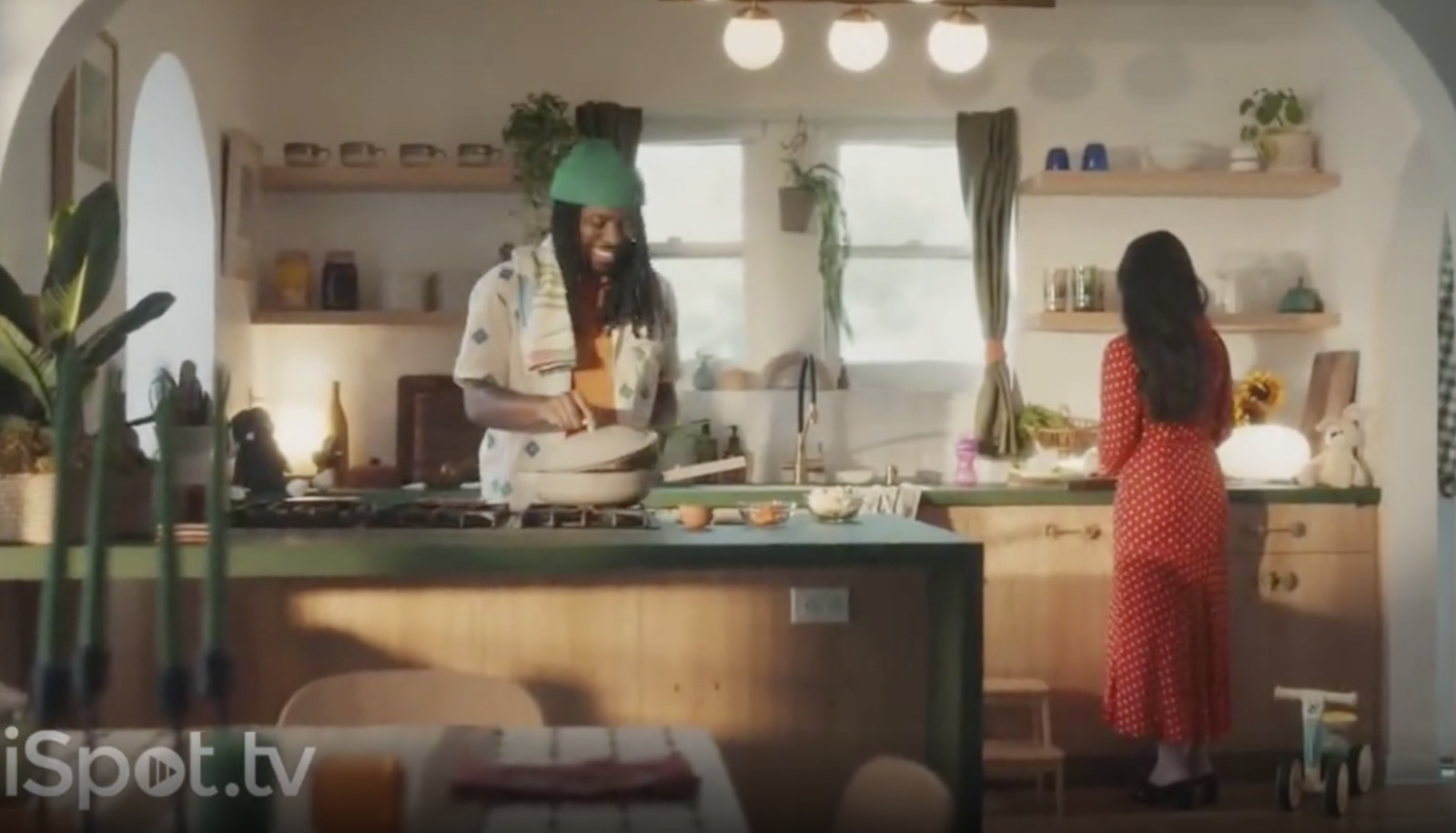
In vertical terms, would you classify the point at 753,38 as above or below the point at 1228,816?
above

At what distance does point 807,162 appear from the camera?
19.1ft

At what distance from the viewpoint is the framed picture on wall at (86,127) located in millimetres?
3602

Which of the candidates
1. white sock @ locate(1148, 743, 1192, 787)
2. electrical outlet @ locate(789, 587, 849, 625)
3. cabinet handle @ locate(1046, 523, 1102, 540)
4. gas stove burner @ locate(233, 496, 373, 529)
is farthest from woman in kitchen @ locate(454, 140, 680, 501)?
white sock @ locate(1148, 743, 1192, 787)

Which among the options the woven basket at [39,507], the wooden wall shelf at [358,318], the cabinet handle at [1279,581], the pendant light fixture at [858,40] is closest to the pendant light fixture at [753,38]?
the pendant light fixture at [858,40]

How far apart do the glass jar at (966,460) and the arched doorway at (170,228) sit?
8.01 ft

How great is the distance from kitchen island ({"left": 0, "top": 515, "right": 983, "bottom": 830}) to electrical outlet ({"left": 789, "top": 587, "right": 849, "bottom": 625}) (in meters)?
0.01

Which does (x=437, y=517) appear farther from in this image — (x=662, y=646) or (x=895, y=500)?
(x=895, y=500)

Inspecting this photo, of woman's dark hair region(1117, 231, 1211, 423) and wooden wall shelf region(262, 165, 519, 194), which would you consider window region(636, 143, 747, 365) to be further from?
woman's dark hair region(1117, 231, 1211, 423)

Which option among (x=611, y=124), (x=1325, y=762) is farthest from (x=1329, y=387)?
(x=611, y=124)

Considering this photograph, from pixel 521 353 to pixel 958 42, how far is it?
2.08 metres

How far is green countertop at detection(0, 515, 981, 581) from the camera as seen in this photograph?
7.99ft

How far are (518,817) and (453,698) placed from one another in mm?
707

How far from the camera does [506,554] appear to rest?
2457 millimetres

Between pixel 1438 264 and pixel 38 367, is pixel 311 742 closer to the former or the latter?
pixel 38 367
